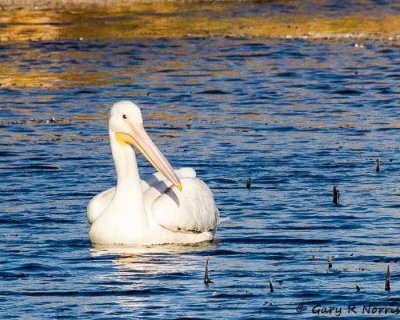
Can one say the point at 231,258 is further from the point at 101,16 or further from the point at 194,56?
the point at 101,16

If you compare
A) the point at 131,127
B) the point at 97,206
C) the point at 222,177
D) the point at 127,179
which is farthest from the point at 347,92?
the point at 127,179

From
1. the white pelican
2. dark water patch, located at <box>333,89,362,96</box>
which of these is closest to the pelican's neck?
the white pelican

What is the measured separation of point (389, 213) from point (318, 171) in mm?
2404

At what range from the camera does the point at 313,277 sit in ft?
34.0

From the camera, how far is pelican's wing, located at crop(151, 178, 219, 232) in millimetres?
11641

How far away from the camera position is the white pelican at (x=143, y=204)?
11609 millimetres

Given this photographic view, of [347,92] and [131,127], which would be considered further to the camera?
[347,92]

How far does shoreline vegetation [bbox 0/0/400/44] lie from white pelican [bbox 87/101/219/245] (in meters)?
19.6

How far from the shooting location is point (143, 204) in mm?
11742

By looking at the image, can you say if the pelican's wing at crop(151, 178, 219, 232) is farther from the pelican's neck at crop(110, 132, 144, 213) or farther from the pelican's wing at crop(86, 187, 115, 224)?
the pelican's wing at crop(86, 187, 115, 224)

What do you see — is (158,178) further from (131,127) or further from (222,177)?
(222,177)

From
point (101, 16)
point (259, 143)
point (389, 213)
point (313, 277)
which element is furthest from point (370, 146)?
point (101, 16)

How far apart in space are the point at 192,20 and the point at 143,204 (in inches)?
981

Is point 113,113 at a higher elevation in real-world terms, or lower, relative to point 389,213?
higher
